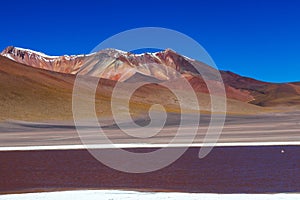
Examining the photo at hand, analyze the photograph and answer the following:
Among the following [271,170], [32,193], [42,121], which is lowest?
[32,193]

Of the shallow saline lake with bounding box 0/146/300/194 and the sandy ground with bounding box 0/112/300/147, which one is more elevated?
the sandy ground with bounding box 0/112/300/147

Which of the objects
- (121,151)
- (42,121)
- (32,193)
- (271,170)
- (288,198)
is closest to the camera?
(288,198)

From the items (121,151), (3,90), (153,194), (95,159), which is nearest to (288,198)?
(153,194)

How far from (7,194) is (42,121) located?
51049mm

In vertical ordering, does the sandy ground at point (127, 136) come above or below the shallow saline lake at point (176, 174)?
above

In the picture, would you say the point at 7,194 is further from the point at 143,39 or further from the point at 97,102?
the point at 97,102

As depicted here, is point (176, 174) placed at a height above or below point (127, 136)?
below

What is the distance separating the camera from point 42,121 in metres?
64.6

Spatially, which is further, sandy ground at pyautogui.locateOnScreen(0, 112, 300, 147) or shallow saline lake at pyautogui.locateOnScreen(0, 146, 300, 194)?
sandy ground at pyautogui.locateOnScreen(0, 112, 300, 147)

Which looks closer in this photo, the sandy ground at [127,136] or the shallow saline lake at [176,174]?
the shallow saline lake at [176,174]

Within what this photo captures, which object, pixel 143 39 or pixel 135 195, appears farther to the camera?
pixel 143 39

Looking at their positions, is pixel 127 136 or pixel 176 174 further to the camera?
pixel 127 136

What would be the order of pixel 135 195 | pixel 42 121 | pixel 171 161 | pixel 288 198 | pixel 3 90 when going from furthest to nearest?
pixel 3 90 → pixel 42 121 → pixel 171 161 → pixel 135 195 → pixel 288 198

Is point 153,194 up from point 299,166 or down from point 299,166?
down
